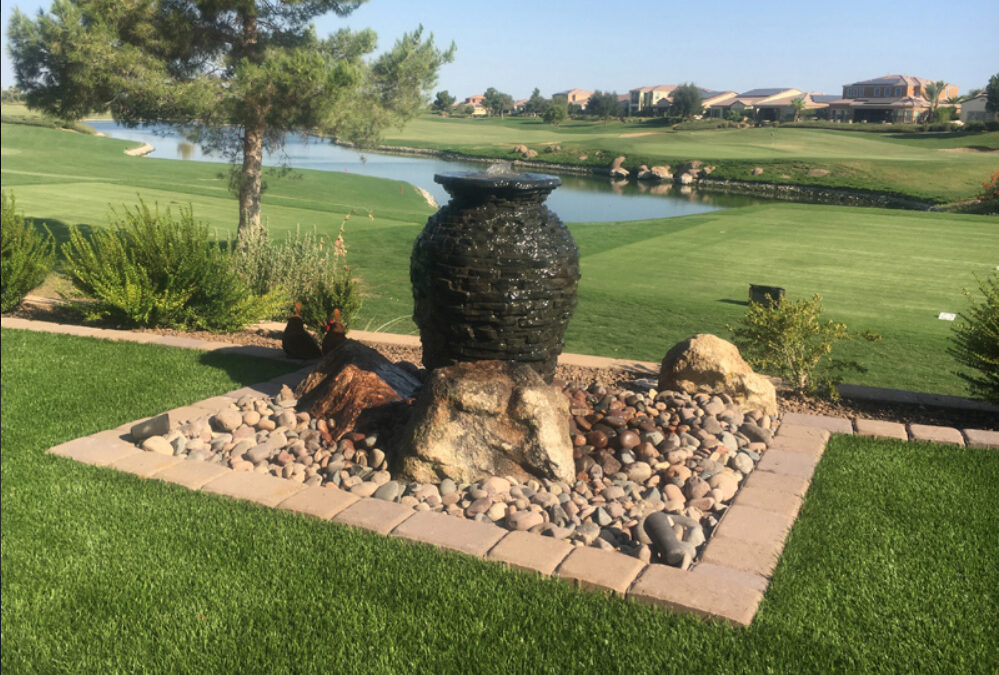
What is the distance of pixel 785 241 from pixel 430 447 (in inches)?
529

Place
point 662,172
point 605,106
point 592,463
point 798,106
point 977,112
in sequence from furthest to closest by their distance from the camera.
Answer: point 605,106, point 798,106, point 662,172, point 977,112, point 592,463

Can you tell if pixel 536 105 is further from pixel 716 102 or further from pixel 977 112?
pixel 977 112

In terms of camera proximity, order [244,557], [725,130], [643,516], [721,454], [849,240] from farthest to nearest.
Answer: [725,130], [849,240], [721,454], [643,516], [244,557]

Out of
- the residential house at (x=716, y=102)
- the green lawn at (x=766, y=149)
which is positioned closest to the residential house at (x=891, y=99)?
the green lawn at (x=766, y=149)

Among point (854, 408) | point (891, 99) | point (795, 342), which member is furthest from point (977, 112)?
point (854, 408)

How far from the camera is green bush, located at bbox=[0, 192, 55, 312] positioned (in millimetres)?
8922

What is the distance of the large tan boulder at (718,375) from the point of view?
19.2 ft

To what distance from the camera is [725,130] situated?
51.5 m

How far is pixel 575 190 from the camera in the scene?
35.2 metres

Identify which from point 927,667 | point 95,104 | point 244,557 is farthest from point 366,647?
point 95,104

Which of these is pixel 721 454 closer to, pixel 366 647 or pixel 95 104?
pixel 366 647

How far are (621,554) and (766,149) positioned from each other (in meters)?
39.3

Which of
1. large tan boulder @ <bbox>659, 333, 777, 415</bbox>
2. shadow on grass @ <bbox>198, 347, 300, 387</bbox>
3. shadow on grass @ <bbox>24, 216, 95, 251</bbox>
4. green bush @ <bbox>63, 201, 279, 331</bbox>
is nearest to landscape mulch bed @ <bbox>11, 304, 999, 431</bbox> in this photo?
large tan boulder @ <bbox>659, 333, 777, 415</bbox>

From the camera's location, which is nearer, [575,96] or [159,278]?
[159,278]
